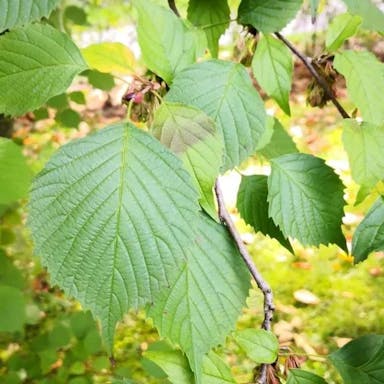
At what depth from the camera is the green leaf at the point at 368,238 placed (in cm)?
73

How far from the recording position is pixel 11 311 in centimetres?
172

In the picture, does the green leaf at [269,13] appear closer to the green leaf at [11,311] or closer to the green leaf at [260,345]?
the green leaf at [260,345]

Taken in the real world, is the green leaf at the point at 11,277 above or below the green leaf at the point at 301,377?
below

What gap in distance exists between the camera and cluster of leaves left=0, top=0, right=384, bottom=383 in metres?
0.51

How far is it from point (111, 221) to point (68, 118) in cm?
134

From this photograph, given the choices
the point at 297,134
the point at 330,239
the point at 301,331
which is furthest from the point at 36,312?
the point at 297,134

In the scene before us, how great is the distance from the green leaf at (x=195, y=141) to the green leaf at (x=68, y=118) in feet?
4.08

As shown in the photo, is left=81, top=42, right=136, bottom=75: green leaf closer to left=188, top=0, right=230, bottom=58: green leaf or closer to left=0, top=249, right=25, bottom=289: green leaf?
left=188, top=0, right=230, bottom=58: green leaf

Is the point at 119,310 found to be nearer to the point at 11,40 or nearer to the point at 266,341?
the point at 266,341

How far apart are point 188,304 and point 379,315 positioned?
2256 millimetres

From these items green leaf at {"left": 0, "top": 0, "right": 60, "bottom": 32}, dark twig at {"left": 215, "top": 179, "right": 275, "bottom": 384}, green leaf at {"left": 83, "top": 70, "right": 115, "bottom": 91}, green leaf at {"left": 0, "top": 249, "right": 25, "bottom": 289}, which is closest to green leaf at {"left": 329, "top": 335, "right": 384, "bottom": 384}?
dark twig at {"left": 215, "top": 179, "right": 275, "bottom": 384}

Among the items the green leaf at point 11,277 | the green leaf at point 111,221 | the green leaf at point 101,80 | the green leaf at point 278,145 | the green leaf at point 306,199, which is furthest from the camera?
the green leaf at point 11,277

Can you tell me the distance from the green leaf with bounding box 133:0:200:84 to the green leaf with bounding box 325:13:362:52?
0.24 meters

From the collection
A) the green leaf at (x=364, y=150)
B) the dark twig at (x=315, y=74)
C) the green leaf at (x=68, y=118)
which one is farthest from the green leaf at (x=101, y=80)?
the green leaf at (x=364, y=150)
